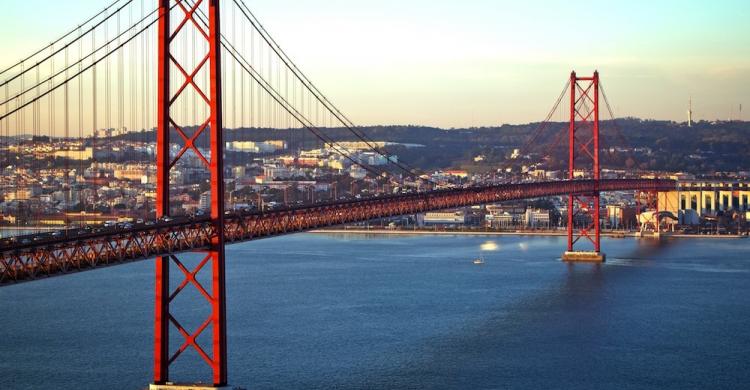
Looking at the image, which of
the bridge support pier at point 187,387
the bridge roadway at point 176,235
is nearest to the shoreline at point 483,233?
the bridge roadway at point 176,235

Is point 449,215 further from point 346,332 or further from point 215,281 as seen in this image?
point 215,281

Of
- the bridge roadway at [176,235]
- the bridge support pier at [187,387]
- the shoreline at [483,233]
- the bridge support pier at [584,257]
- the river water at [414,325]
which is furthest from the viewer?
the shoreline at [483,233]

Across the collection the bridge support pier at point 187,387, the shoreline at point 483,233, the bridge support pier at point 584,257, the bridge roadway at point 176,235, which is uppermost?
the bridge roadway at point 176,235

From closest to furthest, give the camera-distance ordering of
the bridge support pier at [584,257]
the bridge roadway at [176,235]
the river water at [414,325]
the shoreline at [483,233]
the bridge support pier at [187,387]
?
the bridge roadway at [176,235]
the bridge support pier at [187,387]
the river water at [414,325]
the bridge support pier at [584,257]
the shoreline at [483,233]

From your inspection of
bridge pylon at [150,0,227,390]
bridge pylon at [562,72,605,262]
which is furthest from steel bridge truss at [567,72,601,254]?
bridge pylon at [150,0,227,390]

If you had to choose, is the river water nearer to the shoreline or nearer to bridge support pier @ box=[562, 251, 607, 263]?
bridge support pier @ box=[562, 251, 607, 263]

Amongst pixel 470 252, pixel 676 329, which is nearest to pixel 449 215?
pixel 470 252

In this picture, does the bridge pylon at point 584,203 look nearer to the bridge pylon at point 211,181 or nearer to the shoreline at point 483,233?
the shoreline at point 483,233
